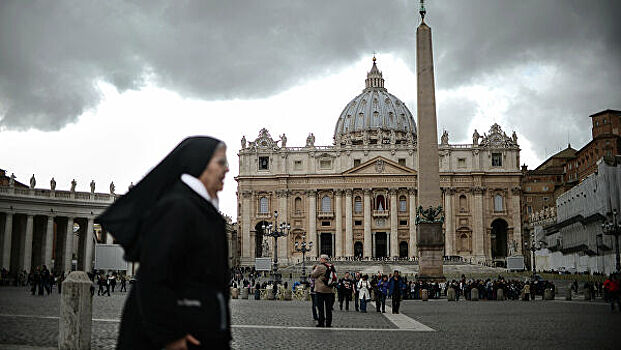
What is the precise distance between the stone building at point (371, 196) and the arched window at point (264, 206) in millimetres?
126

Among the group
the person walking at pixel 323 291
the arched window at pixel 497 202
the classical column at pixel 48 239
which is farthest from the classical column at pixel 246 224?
the person walking at pixel 323 291

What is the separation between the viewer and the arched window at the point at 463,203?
260 feet

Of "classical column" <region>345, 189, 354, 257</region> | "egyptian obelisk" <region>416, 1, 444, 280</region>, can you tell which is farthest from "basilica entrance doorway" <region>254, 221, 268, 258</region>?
"egyptian obelisk" <region>416, 1, 444, 280</region>

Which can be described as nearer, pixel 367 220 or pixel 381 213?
pixel 367 220

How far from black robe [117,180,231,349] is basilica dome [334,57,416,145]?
96.9 meters

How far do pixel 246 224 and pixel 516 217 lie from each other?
32953mm

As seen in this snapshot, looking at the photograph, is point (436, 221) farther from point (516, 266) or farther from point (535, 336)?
point (535, 336)

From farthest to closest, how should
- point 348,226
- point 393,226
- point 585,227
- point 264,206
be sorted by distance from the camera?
1. point 264,206
2. point 348,226
3. point 393,226
4. point 585,227

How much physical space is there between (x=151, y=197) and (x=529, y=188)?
90.8 metres

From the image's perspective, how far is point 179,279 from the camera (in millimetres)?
2789

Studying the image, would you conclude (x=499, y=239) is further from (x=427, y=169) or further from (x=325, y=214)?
(x=427, y=169)

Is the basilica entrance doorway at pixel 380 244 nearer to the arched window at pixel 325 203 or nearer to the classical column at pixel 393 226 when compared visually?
the classical column at pixel 393 226

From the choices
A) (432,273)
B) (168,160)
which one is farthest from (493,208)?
(168,160)

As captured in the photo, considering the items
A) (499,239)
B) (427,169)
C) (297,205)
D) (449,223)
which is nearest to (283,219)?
(297,205)
